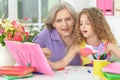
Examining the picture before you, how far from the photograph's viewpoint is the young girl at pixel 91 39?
182cm

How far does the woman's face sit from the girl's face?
148 mm

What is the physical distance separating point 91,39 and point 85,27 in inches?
4.8

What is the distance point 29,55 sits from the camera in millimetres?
1554

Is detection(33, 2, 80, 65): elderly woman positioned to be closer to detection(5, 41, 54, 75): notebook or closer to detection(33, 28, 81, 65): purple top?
detection(33, 28, 81, 65): purple top

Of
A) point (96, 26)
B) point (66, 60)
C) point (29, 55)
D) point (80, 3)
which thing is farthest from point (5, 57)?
point (80, 3)

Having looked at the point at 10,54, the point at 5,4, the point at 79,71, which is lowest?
the point at 79,71

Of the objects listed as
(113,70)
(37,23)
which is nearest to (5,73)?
(113,70)

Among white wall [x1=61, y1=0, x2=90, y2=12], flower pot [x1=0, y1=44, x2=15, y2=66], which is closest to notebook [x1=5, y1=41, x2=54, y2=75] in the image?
flower pot [x1=0, y1=44, x2=15, y2=66]

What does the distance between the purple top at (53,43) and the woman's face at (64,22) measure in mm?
106

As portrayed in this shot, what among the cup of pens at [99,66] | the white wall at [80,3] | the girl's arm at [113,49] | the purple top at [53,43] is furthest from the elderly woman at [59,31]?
the white wall at [80,3]

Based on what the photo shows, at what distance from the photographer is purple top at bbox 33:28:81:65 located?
207 cm

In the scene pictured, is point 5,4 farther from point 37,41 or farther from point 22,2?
point 37,41

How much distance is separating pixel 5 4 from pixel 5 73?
2819 mm

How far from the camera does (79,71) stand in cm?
163
